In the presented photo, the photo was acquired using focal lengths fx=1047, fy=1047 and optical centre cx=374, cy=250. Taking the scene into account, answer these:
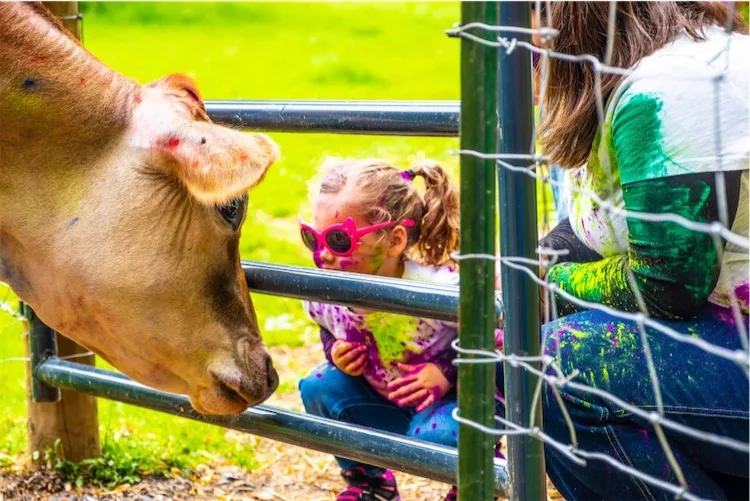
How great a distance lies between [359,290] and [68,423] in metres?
1.43

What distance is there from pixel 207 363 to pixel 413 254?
2.47 ft

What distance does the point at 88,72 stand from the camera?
235 centimetres

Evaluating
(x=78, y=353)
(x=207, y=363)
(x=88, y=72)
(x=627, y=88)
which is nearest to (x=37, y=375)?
(x=78, y=353)

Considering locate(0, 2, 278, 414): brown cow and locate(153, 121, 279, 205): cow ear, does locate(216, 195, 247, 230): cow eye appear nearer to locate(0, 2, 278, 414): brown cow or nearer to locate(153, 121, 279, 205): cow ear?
locate(0, 2, 278, 414): brown cow

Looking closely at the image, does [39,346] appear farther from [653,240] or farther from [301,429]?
[653,240]

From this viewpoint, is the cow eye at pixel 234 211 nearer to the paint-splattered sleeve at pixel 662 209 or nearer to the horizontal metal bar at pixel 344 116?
the horizontal metal bar at pixel 344 116

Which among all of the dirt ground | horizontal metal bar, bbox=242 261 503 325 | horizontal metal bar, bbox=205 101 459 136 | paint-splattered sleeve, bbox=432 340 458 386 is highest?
horizontal metal bar, bbox=205 101 459 136

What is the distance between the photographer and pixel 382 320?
289 centimetres

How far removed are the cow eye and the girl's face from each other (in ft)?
1.44

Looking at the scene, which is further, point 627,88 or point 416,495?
point 416,495

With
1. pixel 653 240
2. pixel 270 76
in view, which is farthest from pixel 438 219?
pixel 270 76

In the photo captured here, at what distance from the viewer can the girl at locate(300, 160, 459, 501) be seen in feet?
9.07

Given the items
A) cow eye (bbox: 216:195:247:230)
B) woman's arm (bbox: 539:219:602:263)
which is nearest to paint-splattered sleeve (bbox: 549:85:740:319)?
woman's arm (bbox: 539:219:602:263)

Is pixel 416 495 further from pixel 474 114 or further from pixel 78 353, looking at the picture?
pixel 474 114
